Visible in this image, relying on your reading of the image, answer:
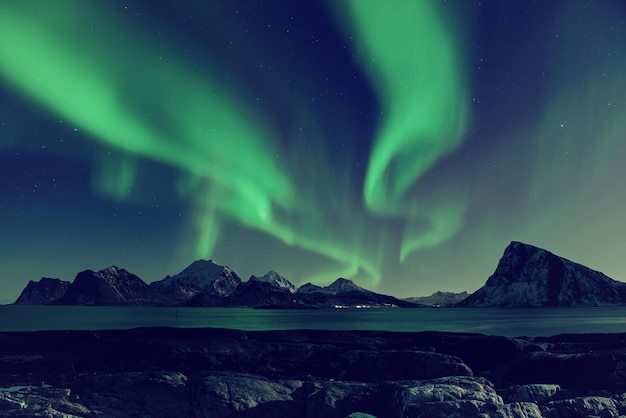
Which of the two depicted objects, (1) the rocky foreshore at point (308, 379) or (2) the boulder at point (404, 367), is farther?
(2) the boulder at point (404, 367)

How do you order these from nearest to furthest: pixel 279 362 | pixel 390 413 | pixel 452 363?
pixel 390 413 → pixel 452 363 → pixel 279 362

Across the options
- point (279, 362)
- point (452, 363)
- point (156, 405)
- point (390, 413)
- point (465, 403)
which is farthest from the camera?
point (279, 362)

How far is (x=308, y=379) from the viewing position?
38.9 metres

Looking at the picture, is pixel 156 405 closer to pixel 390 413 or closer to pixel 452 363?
pixel 390 413

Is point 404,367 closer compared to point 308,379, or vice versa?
point 404,367

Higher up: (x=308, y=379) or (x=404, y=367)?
(x=404, y=367)

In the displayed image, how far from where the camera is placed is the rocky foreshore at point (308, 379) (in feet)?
93.3

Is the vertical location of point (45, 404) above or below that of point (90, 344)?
below

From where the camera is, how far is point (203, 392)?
31594mm

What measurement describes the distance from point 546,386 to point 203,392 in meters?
21.8

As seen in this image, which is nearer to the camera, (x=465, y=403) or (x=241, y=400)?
(x=465, y=403)

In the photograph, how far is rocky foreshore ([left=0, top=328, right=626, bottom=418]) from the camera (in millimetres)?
28438

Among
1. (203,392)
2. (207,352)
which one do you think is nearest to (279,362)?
(207,352)

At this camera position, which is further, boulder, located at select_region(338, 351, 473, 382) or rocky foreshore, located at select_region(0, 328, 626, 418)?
boulder, located at select_region(338, 351, 473, 382)
